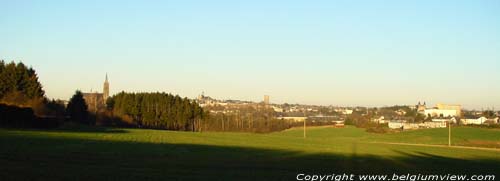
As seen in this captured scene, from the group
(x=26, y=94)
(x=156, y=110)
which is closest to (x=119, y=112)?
(x=156, y=110)

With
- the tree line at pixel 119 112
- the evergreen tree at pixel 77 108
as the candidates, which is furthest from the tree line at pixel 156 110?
the evergreen tree at pixel 77 108

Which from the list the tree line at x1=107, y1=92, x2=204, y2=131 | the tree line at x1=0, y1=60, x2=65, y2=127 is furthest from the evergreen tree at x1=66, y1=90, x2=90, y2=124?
the tree line at x1=107, y1=92, x2=204, y2=131

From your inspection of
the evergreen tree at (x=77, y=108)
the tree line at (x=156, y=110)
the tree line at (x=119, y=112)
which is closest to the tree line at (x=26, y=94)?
the tree line at (x=119, y=112)

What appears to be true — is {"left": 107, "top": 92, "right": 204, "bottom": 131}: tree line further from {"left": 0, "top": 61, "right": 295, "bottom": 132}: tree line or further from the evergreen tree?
the evergreen tree

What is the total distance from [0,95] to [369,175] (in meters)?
76.7

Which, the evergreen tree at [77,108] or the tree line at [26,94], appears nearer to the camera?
the tree line at [26,94]

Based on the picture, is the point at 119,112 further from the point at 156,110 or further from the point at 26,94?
the point at 26,94

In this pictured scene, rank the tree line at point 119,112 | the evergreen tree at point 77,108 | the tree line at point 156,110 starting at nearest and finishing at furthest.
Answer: the tree line at point 119,112 < the evergreen tree at point 77,108 < the tree line at point 156,110

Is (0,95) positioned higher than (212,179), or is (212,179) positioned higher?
(0,95)

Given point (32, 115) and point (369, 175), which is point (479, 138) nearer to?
point (32, 115)

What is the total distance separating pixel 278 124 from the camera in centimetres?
15475

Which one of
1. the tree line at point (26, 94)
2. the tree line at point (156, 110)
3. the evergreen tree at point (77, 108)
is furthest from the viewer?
the tree line at point (156, 110)

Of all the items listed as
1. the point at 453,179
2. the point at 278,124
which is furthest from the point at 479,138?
the point at 453,179

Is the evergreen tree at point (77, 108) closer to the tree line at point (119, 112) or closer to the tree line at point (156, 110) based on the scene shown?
the tree line at point (119, 112)
